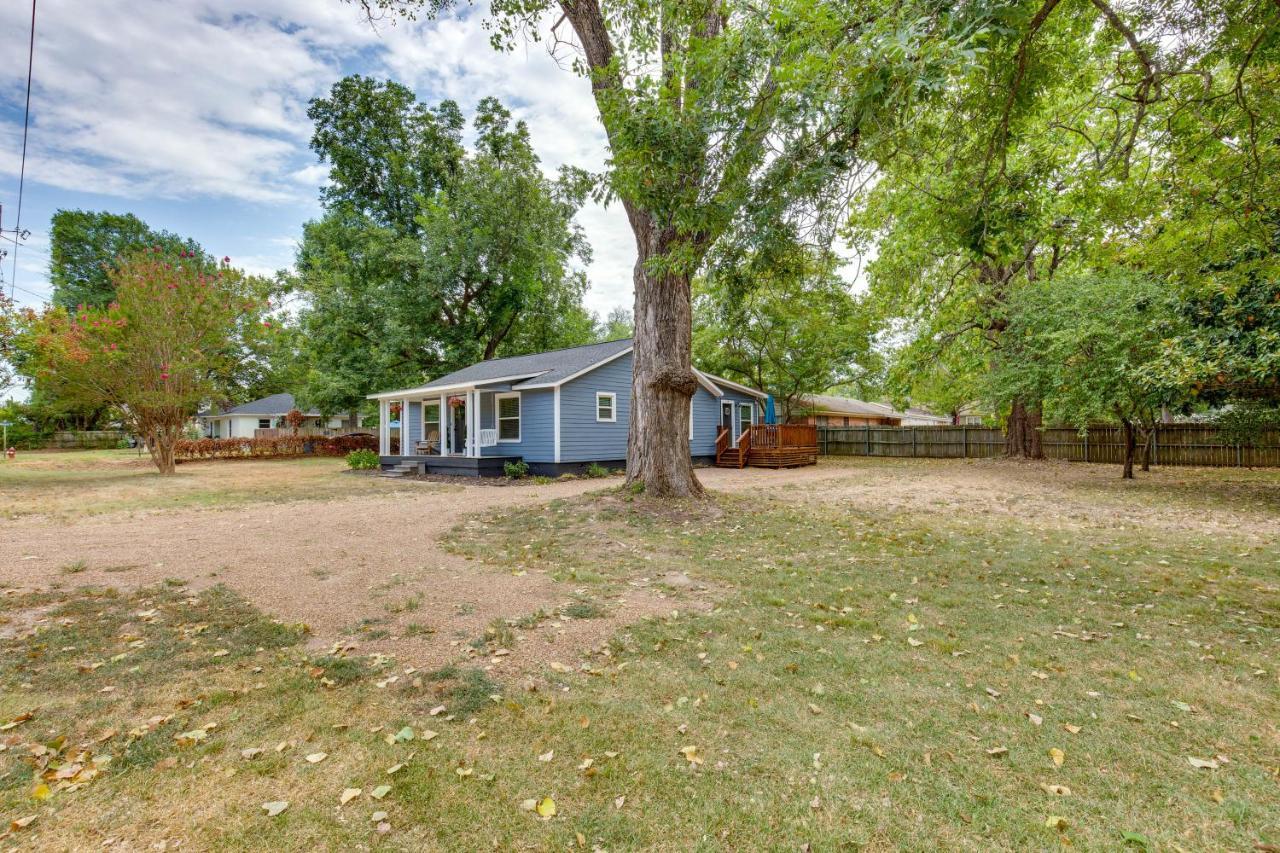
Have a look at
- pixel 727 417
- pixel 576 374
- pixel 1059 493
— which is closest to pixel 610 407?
pixel 576 374

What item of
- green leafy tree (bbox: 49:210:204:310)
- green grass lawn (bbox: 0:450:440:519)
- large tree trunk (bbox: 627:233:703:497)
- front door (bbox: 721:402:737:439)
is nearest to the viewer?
large tree trunk (bbox: 627:233:703:497)

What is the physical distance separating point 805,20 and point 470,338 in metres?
22.2

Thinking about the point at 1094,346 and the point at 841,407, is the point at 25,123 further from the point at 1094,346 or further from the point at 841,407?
the point at 841,407

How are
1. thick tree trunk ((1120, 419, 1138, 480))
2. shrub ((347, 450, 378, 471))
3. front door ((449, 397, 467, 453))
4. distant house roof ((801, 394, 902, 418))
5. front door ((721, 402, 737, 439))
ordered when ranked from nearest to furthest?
thick tree trunk ((1120, 419, 1138, 480)) < front door ((449, 397, 467, 453)) < shrub ((347, 450, 378, 471)) < front door ((721, 402, 737, 439)) < distant house roof ((801, 394, 902, 418))

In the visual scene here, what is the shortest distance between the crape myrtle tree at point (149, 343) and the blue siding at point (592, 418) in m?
11.0

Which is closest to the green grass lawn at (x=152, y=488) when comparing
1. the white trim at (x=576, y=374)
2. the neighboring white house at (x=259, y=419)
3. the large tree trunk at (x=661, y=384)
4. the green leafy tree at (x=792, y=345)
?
the white trim at (x=576, y=374)

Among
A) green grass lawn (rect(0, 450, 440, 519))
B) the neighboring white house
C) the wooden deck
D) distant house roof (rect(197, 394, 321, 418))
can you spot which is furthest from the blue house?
distant house roof (rect(197, 394, 321, 418))

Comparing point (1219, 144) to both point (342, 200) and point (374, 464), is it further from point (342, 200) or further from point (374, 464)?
point (342, 200)

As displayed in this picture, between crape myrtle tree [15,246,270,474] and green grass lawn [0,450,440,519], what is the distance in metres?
2.02

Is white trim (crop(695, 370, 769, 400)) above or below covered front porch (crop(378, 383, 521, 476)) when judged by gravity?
above

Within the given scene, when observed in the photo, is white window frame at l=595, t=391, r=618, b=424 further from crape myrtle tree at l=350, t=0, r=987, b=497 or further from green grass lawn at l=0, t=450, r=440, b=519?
crape myrtle tree at l=350, t=0, r=987, b=497

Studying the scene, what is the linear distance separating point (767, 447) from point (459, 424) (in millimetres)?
11044

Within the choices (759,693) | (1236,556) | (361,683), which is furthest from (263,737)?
(1236,556)

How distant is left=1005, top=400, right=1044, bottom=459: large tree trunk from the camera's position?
19500 millimetres
